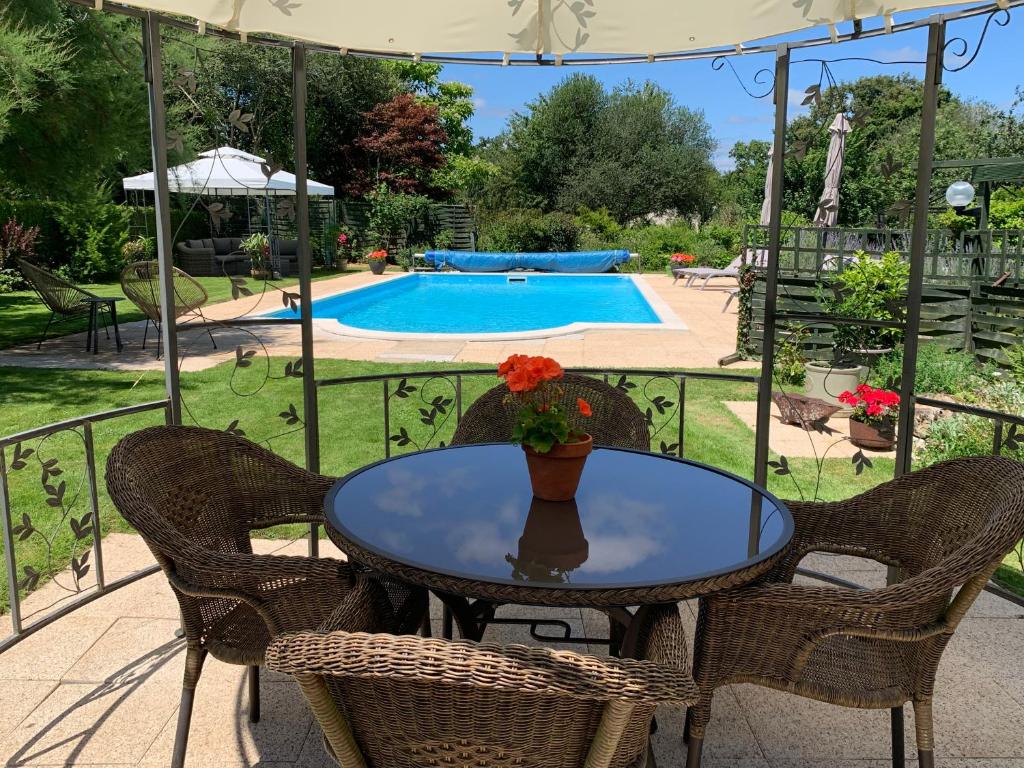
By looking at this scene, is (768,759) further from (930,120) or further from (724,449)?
(724,449)

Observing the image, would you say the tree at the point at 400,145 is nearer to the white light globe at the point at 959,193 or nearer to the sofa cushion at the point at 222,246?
the sofa cushion at the point at 222,246

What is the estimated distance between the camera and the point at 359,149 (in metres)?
22.8

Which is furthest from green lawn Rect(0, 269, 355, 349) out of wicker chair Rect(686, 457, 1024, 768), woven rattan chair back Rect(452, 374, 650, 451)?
wicker chair Rect(686, 457, 1024, 768)

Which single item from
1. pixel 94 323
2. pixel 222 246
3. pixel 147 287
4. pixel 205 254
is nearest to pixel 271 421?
pixel 147 287

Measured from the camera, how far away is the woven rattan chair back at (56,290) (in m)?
8.04

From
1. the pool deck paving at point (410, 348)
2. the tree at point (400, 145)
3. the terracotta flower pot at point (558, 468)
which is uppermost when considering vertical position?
the tree at point (400, 145)

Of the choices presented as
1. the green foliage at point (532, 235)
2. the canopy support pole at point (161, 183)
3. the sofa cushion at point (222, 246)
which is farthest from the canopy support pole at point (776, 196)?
the green foliage at point (532, 235)

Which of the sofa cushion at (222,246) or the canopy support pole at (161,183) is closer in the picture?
the canopy support pole at (161,183)

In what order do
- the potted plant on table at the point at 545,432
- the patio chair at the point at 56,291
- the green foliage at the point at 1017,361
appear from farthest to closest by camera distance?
the patio chair at the point at 56,291 → the green foliage at the point at 1017,361 → the potted plant on table at the point at 545,432

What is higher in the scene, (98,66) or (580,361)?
(98,66)

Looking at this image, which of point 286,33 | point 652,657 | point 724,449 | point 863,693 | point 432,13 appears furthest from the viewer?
point 724,449

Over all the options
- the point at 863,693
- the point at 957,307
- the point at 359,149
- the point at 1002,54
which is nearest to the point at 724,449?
the point at 863,693

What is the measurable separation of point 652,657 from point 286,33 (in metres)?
2.26

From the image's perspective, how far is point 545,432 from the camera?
192 centimetres
